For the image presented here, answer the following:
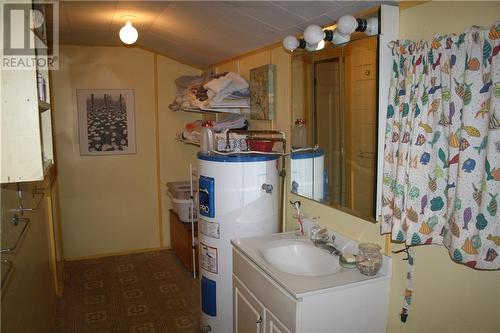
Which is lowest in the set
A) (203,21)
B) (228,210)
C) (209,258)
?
(209,258)

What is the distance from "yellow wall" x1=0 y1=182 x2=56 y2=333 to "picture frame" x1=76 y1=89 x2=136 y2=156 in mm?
1304

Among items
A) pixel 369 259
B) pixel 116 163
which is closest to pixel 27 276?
pixel 369 259

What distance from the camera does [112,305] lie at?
3402 mm

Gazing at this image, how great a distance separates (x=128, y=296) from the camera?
11.7ft

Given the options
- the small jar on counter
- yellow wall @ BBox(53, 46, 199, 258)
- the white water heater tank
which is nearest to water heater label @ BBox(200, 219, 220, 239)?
the white water heater tank

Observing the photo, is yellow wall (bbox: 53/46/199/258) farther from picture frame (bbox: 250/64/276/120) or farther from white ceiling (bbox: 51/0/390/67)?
picture frame (bbox: 250/64/276/120)

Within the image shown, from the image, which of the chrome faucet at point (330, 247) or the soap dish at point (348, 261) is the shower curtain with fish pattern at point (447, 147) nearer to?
the soap dish at point (348, 261)

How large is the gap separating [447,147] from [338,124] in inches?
29.2

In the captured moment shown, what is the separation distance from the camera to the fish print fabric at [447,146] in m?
1.29

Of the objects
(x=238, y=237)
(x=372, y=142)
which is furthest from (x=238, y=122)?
(x=372, y=142)

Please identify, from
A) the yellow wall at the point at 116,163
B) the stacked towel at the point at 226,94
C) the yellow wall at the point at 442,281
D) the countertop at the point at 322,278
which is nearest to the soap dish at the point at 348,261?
the countertop at the point at 322,278

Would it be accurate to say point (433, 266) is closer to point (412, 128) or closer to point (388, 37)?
point (412, 128)

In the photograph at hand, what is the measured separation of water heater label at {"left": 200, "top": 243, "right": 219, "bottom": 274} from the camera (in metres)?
2.59

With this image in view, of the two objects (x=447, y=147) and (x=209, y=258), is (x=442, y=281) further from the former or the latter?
(x=209, y=258)
